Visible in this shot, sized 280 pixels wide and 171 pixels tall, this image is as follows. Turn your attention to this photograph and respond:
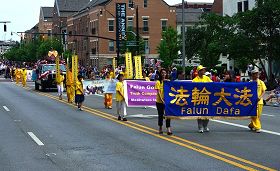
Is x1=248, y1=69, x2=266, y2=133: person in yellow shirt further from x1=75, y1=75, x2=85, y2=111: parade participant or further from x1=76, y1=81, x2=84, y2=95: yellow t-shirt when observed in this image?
x1=76, y1=81, x2=84, y2=95: yellow t-shirt

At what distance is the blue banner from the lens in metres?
15.8

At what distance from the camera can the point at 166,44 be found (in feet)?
232

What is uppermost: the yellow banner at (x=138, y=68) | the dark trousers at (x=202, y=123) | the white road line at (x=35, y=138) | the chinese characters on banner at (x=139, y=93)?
the yellow banner at (x=138, y=68)

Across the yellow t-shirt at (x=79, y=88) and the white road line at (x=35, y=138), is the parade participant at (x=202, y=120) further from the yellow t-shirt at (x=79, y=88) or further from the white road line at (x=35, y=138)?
the yellow t-shirt at (x=79, y=88)

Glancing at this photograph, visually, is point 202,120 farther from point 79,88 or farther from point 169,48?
point 169,48

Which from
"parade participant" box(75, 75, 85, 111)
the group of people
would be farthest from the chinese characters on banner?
the group of people

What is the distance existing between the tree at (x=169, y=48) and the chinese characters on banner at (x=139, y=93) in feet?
152

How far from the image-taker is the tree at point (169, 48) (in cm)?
6969

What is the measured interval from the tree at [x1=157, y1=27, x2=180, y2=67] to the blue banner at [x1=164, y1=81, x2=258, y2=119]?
51.7 meters

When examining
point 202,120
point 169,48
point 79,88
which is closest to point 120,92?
point 202,120

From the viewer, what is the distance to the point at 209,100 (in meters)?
16.0

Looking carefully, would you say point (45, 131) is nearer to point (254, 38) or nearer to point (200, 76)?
point (200, 76)

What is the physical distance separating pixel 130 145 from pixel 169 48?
5777cm

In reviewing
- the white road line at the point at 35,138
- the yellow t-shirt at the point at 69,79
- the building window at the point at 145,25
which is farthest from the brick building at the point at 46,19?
the white road line at the point at 35,138
